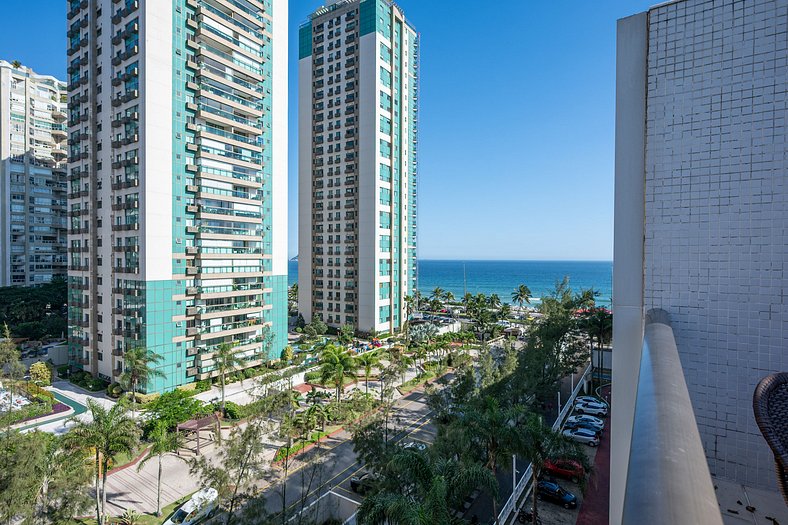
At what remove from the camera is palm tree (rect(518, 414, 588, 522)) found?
559 inches

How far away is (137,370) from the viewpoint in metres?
27.5

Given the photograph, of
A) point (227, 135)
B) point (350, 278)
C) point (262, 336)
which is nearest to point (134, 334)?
point (262, 336)

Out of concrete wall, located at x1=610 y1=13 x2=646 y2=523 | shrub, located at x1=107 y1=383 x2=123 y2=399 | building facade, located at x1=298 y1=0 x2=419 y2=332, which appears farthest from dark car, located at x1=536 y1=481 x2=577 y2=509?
building facade, located at x1=298 y1=0 x2=419 y2=332

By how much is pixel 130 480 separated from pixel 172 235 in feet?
59.8

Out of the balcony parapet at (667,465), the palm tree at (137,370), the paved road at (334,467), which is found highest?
the balcony parapet at (667,465)

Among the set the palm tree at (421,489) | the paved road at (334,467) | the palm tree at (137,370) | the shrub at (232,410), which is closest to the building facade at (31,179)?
the palm tree at (137,370)

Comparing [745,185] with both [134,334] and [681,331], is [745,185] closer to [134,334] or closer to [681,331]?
[681,331]

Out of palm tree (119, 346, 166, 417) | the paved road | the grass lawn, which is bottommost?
the grass lawn

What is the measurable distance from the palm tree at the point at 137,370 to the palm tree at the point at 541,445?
2497cm

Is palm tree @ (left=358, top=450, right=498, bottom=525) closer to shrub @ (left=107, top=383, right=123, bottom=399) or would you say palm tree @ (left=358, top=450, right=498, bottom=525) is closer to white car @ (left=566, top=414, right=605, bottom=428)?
white car @ (left=566, top=414, right=605, bottom=428)

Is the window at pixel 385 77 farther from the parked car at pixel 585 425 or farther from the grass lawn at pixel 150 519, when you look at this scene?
the grass lawn at pixel 150 519

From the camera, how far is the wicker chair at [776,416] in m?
3.29

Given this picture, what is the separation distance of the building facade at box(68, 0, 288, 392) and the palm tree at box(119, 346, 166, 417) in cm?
96

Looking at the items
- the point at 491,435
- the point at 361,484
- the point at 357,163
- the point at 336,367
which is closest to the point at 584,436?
the point at 491,435
